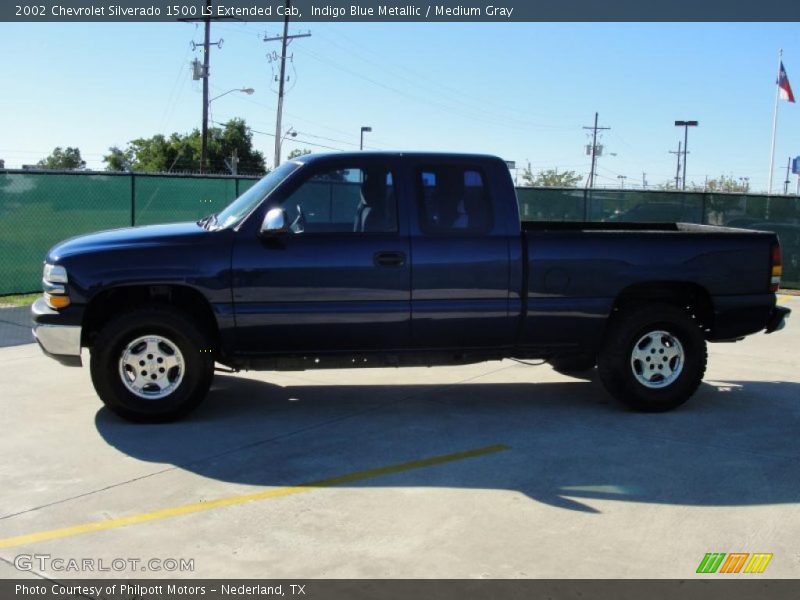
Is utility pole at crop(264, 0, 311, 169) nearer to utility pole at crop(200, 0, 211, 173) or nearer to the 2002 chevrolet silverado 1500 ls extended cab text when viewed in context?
utility pole at crop(200, 0, 211, 173)

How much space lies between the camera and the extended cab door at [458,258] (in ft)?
21.5

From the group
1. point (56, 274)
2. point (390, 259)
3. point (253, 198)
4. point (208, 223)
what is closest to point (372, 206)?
point (390, 259)

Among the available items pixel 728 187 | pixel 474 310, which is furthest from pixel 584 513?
pixel 728 187

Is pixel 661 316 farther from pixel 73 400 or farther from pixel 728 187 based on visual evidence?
pixel 728 187

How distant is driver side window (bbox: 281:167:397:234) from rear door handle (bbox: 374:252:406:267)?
0.64 feet

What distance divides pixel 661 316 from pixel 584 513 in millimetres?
2650

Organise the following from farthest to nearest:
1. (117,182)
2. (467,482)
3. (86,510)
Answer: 1. (117,182)
2. (467,482)
3. (86,510)

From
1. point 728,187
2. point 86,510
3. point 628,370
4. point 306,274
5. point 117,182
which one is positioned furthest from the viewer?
point 728,187

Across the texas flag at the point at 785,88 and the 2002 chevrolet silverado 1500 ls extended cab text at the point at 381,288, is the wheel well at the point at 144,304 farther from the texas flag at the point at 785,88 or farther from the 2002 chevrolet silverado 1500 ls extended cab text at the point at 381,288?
the texas flag at the point at 785,88

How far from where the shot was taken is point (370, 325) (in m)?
6.54

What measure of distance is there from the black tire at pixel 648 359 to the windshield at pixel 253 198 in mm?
2926

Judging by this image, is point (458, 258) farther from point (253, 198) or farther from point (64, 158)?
point (64, 158)

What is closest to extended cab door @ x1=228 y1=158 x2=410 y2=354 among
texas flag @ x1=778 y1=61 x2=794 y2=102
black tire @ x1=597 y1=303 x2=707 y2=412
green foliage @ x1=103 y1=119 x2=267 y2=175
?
black tire @ x1=597 y1=303 x2=707 y2=412

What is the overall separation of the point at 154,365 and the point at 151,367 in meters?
0.03
